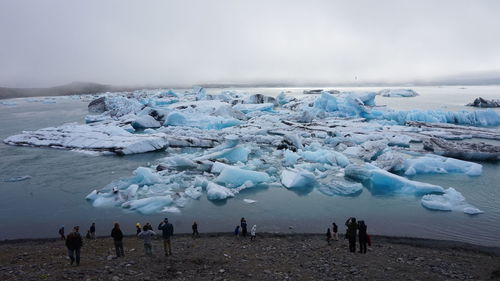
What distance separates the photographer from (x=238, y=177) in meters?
13.7

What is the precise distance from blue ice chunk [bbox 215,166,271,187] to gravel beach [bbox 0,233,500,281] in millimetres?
4610

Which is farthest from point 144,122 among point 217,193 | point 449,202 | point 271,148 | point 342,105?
point 449,202

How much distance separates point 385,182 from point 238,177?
19.2 ft

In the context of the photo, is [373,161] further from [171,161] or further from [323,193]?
[171,161]

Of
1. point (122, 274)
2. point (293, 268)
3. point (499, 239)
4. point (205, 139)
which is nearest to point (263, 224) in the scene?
point (293, 268)

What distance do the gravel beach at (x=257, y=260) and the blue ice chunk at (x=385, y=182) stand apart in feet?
13.0

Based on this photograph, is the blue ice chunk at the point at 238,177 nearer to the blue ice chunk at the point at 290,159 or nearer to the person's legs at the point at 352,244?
the blue ice chunk at the point at 290,159

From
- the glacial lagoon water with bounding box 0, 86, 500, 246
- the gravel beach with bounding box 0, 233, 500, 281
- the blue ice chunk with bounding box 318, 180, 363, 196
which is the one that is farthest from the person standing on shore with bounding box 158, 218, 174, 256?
the blue ice chunk with bounding box 318, 180, 363, 196

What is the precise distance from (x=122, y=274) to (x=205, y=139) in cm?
1575

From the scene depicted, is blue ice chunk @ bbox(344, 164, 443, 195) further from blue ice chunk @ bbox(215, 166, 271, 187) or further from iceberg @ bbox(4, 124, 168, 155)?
iceberg @ bbox(4, 124, 168, 155)

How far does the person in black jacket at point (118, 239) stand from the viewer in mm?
6578

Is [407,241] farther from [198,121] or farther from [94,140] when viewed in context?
[198,121]

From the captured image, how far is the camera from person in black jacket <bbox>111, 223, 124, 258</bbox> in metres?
6.58

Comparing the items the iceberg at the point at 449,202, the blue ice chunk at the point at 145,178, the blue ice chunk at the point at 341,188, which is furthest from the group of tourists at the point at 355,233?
the blue ice chunk at the point at 145,178
